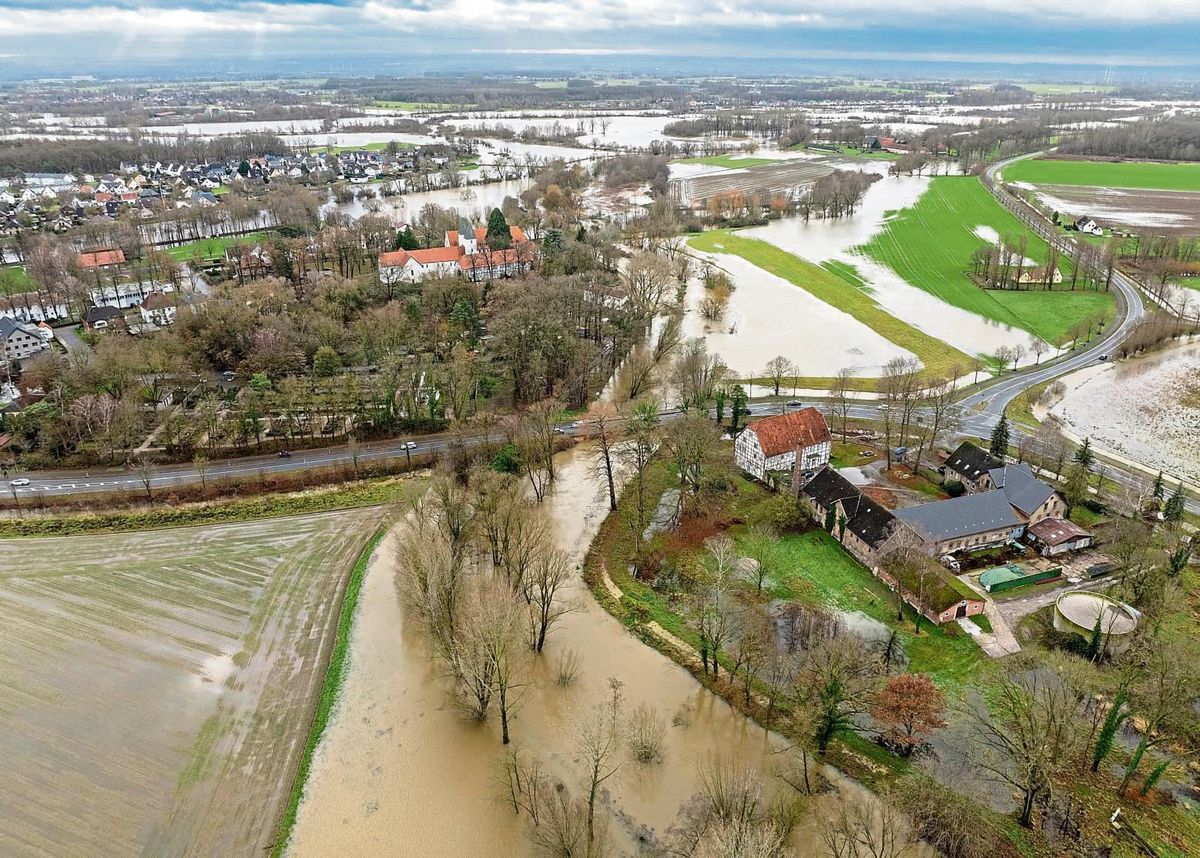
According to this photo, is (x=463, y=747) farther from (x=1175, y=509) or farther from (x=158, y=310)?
(x=158, y=310)

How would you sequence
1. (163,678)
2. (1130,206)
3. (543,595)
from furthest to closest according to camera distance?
(1130,206) → (543,595) → (163,678)

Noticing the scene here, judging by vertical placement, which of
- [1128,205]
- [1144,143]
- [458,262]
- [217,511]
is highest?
[1144,143]

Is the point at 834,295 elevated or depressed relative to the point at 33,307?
depressed

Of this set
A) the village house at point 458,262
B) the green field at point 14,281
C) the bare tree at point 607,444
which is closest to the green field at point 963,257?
the bare tree at point 607,444

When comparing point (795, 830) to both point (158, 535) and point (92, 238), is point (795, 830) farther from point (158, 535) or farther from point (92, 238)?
point (92, 238)

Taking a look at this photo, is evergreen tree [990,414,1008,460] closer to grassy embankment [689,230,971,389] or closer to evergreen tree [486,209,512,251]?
grassy embankment [689,230,971,389]

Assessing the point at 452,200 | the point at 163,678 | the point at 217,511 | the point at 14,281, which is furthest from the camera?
the point at 452,200

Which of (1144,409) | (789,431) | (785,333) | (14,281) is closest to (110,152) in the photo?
(14,281)
